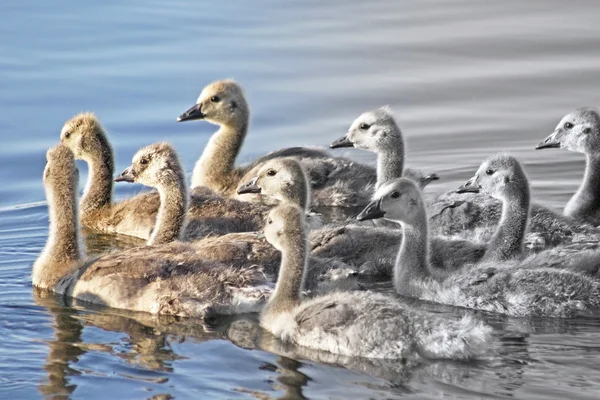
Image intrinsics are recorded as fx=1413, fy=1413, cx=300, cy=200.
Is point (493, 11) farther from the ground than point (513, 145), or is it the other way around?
point (493, 11)

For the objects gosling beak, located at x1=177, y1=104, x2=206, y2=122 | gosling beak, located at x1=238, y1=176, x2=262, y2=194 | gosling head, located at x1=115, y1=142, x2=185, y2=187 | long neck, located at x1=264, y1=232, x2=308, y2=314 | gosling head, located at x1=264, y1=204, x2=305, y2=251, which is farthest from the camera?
gosling beak, located at x1=177, y1=104, x2=206, y2=122

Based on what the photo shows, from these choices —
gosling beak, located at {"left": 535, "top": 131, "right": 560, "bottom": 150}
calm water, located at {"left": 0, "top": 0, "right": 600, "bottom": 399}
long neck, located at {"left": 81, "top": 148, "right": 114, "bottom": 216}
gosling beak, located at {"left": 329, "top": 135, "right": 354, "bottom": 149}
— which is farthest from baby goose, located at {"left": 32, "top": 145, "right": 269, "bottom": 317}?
gosling beak, located at {"left": 535, "top": 131, "right": 560, "bottom": 150}

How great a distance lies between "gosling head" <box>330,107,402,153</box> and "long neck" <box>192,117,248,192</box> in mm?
1667

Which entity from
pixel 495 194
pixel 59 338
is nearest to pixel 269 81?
pixel 495 194

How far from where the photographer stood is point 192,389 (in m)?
9.45

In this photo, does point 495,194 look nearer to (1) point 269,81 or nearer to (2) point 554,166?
(2) point 554,166

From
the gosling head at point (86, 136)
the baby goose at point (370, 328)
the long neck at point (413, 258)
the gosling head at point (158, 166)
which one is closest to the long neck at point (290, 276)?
the baby goose at point (370, 328)

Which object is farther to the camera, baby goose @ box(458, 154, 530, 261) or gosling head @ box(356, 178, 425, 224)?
baby goose @ box(458, 154, 530, 261)

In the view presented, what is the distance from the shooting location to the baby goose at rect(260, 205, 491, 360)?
976cm

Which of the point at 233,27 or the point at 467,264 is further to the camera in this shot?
the point at 233,27

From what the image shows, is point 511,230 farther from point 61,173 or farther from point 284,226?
point 61,173

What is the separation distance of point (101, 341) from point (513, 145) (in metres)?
7.55

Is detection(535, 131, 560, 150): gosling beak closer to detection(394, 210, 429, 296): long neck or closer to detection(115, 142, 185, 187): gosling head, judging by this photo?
detection(394, 210, 429, 296): long neck

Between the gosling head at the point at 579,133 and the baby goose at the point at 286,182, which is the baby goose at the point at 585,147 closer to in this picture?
the gosling head at the point at 579,133
